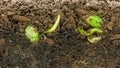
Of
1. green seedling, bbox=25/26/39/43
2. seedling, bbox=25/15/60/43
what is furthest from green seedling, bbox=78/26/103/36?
green seedling, bbox=25/26/39/43

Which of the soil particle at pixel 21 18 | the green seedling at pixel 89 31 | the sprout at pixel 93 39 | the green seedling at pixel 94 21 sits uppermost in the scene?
the soil particle at pixel 21 18

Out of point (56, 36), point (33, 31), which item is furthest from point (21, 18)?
point (56, 36)

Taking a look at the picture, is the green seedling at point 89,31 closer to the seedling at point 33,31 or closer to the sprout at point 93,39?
the sprout at point 93,39

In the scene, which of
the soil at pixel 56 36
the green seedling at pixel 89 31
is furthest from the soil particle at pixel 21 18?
the green seedling at pixel 89 31

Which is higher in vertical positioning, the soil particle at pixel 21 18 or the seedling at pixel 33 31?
the soil particle at pixel 21 18

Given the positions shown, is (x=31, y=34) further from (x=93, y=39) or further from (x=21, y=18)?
(x=93, y=39)

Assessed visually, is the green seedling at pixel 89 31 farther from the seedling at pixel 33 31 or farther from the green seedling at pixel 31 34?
the green seedling at pixel 31 34

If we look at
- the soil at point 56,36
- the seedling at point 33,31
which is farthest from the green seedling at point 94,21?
the seedling at point 33,31
